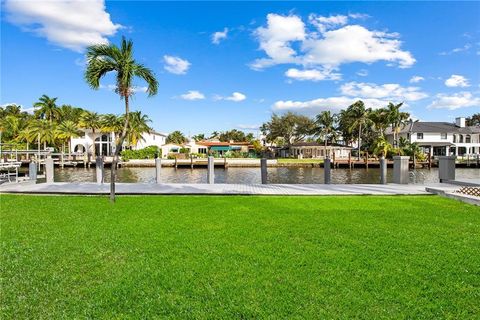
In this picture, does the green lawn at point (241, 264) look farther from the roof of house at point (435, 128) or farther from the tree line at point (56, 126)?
the roof of house at point (435, 128)

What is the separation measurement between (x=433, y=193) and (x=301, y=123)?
68.4 metres

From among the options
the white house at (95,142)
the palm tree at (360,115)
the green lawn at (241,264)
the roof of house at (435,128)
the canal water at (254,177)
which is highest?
the palm tree at (360,115)

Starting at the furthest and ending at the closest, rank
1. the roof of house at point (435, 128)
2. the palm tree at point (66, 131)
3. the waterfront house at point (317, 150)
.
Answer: the waterfront house at point (317, 150) → the roof of house at point (435, 128) → the palm tree at point (66, 131)

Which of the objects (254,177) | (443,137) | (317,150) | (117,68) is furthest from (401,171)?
(443,137)

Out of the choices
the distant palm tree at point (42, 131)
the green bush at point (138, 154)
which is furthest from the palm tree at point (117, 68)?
the distant palm tree at point (42, 131)

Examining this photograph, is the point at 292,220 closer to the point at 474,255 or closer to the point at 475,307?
the point at 474,255

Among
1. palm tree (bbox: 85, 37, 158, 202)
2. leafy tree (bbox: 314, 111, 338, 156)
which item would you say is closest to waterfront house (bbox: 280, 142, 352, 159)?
leafy tree (bbox: 314, 111, 338, 156)

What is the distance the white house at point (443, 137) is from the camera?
64188mm

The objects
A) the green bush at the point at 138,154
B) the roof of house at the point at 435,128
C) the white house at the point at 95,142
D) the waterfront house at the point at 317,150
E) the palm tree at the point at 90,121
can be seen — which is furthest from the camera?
the waterfront house at the point at 317,150

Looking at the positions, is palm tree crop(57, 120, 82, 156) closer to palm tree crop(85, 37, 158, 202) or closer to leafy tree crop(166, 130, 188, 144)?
leafy tree crop(166, 130, 188, 144)

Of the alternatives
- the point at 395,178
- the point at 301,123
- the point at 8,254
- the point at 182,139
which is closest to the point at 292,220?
the point at 8,254

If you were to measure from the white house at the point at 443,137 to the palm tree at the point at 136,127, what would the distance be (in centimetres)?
5070

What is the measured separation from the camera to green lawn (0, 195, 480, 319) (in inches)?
145

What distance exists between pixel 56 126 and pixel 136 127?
1375 centimetres
